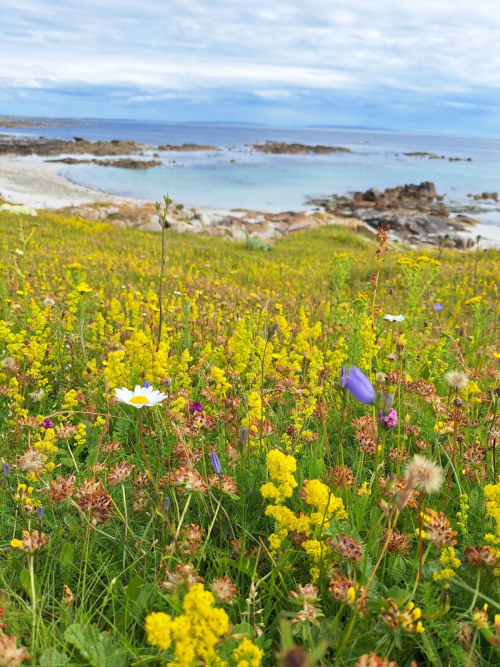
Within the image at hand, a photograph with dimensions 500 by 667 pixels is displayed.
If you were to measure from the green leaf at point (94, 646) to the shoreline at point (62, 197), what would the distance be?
62.5ft

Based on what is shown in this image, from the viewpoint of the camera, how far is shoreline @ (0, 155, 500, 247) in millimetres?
25353

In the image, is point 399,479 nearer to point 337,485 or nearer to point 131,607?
point 337,485

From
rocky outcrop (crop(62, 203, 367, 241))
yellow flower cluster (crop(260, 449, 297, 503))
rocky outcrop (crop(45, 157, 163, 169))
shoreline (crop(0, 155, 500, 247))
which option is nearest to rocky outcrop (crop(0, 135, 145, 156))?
rocky outcrop (crop(45, 157, 163, 169))

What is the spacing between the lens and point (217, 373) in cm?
252

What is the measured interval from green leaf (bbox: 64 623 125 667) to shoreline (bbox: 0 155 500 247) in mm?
19056

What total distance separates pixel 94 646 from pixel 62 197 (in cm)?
3227


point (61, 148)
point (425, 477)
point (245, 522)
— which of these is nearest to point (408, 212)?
point (245, 522)

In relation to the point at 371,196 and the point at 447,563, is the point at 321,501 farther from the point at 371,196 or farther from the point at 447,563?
the point at 371,196

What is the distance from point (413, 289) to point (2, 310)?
11.7 ft

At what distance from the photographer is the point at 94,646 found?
1502 millimetres

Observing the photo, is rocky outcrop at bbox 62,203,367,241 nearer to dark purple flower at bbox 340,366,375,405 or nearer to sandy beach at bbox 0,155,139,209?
sandy beach at bbox 0,155,139,209

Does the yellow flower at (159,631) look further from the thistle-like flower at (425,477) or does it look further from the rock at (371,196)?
the rock at (371,196)

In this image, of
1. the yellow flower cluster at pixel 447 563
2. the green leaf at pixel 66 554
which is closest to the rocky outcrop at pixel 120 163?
the green leaf at pixel 66 554

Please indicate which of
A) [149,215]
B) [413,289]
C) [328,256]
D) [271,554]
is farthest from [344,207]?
[271,554]
